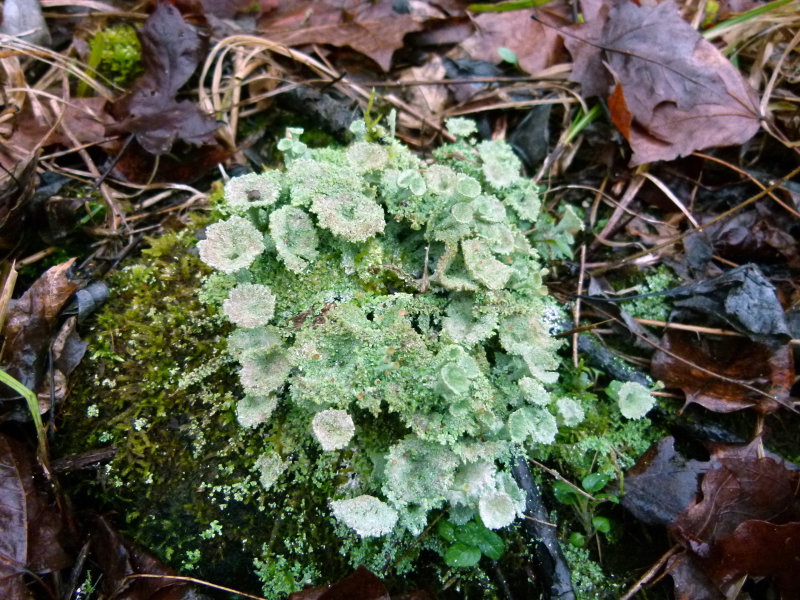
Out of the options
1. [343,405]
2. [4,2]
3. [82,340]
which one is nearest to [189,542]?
[343,405]

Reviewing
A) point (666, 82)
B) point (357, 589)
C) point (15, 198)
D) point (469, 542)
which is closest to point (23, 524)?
point (357, 589)

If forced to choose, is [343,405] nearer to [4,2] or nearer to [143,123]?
[143,123]

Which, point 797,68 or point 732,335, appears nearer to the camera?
point 732,335

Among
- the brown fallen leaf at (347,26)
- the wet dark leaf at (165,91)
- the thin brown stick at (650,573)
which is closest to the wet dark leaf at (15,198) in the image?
the wet dark leaf at (165,91)

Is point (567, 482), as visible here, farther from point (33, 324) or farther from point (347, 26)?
point (347, 26)

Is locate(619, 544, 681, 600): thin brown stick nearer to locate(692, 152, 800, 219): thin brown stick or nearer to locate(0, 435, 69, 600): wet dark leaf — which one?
locate(692, 152, 800, 219): thin brown stick
